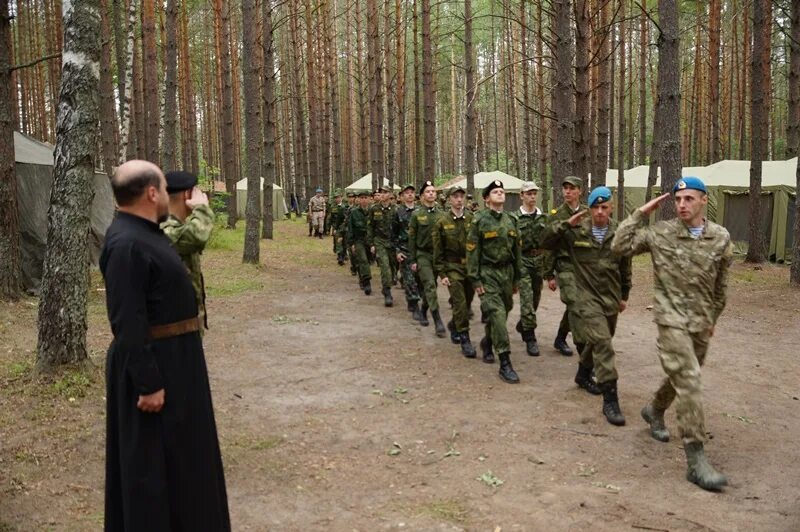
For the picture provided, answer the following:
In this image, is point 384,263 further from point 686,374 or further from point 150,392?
point 150,392

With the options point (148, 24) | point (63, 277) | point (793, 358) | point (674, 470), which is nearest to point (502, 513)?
point (674, 470)

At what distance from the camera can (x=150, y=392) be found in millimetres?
2709

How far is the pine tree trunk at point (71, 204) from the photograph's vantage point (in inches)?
231

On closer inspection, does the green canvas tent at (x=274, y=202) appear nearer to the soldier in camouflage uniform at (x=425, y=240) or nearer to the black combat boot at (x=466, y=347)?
the soldier in camouflage uniform at (x=425, y=240)

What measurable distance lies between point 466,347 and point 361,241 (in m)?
5.35

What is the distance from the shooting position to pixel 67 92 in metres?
5.91

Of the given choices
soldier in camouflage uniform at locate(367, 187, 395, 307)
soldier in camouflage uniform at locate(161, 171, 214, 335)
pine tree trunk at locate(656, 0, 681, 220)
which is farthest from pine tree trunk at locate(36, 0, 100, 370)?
pine tree trunk at locate(656, 0, 681, 220)

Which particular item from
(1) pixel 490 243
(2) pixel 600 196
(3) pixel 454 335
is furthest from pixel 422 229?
(2) pixel 600 196

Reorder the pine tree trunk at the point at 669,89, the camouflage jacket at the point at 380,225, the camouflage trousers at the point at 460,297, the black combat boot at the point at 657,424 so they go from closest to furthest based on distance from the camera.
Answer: the black combat boot at the point at 657,424 → the camouflage trousers at the point at 460,297 → the pine tree trunk at the point at 669,89 → the camouflage jacket at the point at 380,225

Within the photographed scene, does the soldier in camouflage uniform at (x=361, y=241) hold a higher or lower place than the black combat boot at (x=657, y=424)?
higher

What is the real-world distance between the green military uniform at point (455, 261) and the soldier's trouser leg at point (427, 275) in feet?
2.59

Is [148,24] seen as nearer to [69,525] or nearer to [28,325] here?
[28,325]

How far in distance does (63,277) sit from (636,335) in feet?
23.0

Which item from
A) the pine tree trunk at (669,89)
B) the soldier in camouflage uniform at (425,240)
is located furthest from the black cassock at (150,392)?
the pine tree trunk at (669,89)
